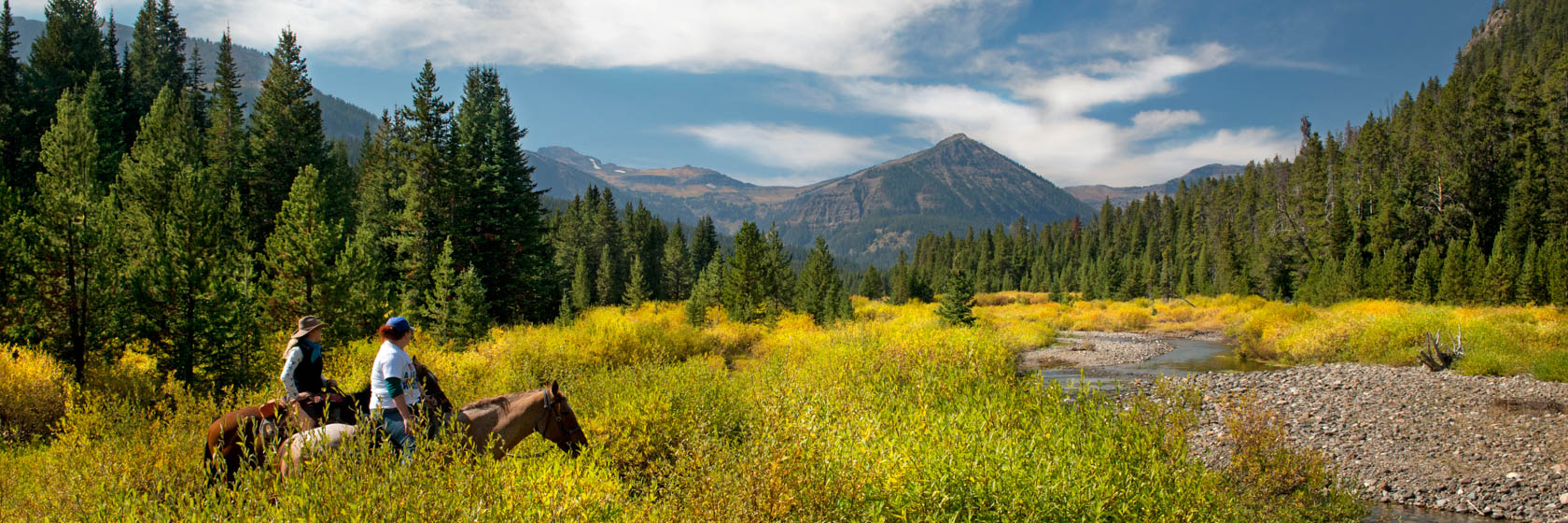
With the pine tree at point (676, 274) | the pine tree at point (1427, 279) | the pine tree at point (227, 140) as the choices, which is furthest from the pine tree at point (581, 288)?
the pine tree at point (1427, 279)

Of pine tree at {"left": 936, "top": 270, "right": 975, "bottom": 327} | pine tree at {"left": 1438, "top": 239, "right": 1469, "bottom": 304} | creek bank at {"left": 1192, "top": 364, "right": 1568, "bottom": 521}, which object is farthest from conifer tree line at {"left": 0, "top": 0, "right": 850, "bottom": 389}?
pine tree at {"left": 1438, "top": 239, "right": 1469, "bottom": 304}

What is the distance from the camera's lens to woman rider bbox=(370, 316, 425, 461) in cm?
630

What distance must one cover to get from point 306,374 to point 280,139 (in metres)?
33.2

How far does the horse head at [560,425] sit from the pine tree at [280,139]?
3132 cm

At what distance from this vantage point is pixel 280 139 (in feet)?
108

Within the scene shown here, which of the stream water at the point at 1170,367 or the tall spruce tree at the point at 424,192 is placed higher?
the tall spruce tree at the point at 424,192

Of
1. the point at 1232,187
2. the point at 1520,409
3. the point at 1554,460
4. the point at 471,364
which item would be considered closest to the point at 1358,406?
the point at 1520,409

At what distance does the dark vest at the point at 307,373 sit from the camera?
7.19 metres

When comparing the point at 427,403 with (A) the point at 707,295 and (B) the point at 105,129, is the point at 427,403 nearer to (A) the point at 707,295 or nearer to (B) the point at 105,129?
(A) the point at 707,295

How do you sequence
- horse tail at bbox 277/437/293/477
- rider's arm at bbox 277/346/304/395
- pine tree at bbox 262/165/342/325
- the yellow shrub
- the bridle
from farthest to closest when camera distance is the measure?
pine tree at bbox 262/165/342/325 < the yellow shrub < the bridle < rider's arm at bbox 277/346/304/395 < horse tail at bbox 277/437/293/477

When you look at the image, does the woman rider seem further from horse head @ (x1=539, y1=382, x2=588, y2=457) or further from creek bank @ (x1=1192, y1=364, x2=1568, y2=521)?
creek bank @ (x1=1192, y1=364, x2=1568, y2=521)

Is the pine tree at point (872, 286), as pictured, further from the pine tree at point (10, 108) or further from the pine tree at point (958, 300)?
the pine tree at point (10, 108)

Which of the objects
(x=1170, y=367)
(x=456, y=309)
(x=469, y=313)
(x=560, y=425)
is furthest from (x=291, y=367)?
(x=1170, y=367)

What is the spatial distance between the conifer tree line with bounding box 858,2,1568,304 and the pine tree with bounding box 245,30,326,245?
33470 mm
